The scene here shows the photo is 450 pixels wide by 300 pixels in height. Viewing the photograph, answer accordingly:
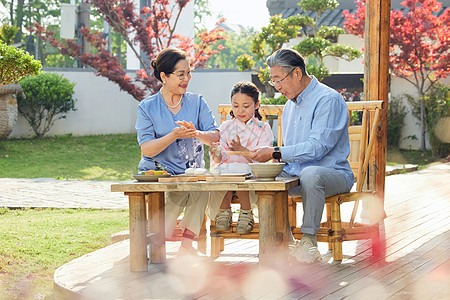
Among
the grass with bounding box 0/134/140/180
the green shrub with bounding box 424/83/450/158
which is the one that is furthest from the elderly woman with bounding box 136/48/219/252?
the green shrub with bounding box 424/83/450/158

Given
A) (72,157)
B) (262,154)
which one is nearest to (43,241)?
(262,154)

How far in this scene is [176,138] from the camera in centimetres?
357

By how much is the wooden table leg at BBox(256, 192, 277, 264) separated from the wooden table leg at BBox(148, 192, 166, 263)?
0.64 metres

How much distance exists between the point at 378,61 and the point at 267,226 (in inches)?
93.1

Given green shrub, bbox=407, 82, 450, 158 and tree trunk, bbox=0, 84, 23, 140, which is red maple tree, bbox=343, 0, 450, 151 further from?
tree trunk, bbox=0, 84, 23, 140

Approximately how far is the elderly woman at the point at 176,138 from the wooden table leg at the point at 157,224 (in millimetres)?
99

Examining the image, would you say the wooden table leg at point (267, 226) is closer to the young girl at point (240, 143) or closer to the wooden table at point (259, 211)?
the wooden table at point (259, 211)

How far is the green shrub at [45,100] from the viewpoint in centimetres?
1301

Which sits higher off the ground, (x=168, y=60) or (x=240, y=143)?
(x=168, y=60)

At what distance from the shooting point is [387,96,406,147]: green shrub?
13336 mm

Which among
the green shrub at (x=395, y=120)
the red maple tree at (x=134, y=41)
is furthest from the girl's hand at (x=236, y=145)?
the green shrub at (x=395, y=120)

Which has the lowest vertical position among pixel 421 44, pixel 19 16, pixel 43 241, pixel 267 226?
pixel 43 241

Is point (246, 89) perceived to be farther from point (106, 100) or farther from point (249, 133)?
point (106, 100)

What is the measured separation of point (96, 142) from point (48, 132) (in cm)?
124
